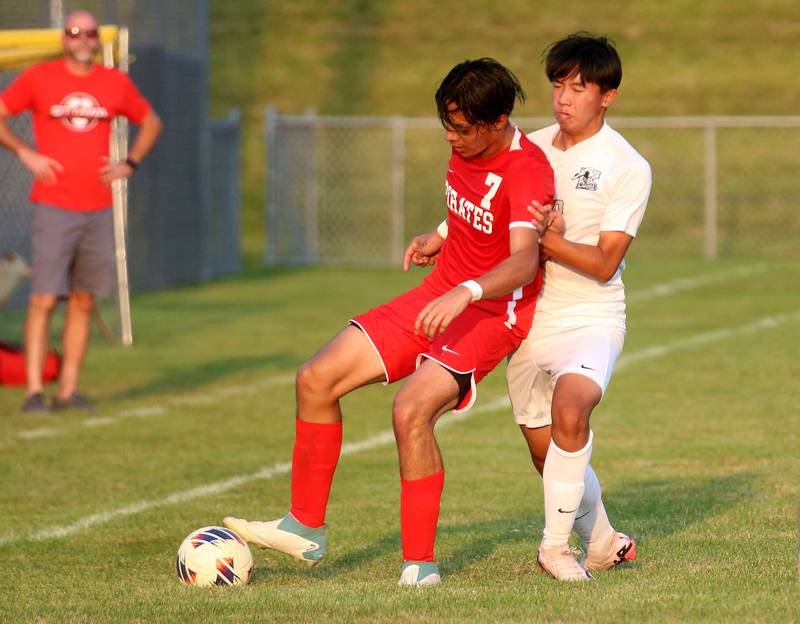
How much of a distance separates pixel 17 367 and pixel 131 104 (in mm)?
2282

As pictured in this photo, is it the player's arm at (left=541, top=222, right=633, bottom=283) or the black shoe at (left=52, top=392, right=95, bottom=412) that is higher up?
the player's arm at (left=541, top=222, right=633, bottom=283)

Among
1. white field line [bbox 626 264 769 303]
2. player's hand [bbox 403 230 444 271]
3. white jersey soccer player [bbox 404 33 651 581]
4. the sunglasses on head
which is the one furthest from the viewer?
white field line [bbox 626 264 769 303]

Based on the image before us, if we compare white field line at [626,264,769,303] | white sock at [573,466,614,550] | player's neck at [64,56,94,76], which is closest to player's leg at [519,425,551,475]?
white sock at [573,466,614,550]

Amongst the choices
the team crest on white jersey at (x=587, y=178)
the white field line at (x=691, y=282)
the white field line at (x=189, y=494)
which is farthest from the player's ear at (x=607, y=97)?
the white field line at (x=691, y=282)

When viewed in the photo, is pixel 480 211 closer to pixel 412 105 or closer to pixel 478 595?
pixel 478 595

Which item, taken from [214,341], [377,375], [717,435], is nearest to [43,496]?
[377,375]

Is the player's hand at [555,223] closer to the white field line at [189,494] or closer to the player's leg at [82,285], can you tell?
the white field line at [189,494]

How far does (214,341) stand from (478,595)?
9.21 m

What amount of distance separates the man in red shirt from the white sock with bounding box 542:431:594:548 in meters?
5.46

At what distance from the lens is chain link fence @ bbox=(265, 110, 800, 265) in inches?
932

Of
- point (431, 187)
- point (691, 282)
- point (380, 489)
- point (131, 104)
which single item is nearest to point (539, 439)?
point (380, 489)

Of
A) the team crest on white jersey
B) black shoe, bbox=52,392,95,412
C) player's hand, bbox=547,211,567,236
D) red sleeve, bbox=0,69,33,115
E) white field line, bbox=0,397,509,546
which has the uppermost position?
the team crest on white jersey

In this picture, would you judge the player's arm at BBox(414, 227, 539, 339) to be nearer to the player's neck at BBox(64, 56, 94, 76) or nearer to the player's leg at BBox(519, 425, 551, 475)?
the player's leg at BBox(519, 425, 551, 475)

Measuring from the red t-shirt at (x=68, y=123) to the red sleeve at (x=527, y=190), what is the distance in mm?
5445
